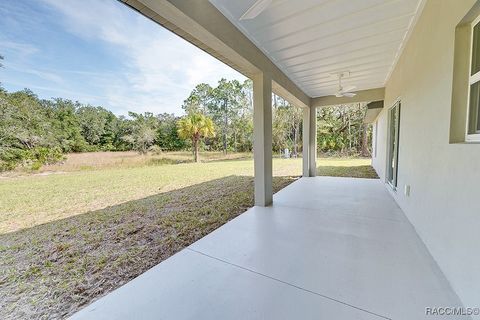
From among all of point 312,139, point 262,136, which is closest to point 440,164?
point 262,136

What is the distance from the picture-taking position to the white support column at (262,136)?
357cm

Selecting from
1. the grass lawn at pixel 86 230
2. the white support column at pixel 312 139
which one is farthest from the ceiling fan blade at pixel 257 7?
the white support column at pixel 312 139

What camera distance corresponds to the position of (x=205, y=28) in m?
2.09

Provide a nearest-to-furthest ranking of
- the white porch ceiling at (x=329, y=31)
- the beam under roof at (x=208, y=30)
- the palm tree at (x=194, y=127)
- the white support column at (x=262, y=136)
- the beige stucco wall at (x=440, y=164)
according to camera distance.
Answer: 1. the beige stucco wall at (x=440, y=164)
2. the beam under roof at (x=208, y=30)
3. the white porch ceiling at (x=329, y=31)
4. the white support column at (x=262, y=136)
5. the palm tree at (x=194, y=127)

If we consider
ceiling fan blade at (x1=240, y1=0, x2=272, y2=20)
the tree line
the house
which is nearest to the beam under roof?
the house

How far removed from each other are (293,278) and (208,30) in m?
2.56

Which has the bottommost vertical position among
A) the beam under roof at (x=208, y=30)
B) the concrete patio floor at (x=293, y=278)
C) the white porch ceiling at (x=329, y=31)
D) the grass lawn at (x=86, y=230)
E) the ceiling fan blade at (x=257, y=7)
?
the grass lawn at (x=86, y=230)

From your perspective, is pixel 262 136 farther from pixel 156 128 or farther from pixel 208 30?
pixel 156 128

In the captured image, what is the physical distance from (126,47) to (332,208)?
8.23 m

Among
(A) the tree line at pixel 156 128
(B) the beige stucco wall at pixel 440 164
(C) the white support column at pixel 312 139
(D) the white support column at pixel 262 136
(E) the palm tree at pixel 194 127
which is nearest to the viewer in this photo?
(B) the beige stucco wall at pixel 440 164

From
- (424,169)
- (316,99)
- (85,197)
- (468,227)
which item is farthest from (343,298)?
(316,99)

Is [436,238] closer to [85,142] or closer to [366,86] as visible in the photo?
[366,86]

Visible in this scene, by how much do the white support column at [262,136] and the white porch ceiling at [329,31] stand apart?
544 millimetres

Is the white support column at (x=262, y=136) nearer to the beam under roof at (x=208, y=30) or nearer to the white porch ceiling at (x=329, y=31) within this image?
the beam under roof at (x=208, y=30)
